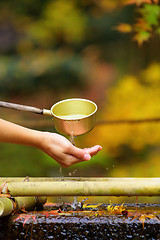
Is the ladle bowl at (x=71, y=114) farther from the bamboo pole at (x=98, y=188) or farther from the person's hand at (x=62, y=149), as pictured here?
the bamboo pole at (x=98, y=188)

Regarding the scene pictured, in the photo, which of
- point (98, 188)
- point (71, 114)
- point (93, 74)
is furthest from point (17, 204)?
point (93, 74)

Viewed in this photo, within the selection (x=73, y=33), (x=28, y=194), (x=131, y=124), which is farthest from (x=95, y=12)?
(x=28, y=194)

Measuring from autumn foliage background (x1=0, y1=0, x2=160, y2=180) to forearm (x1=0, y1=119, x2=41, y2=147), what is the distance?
1864mm

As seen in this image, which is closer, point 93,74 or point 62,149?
point 62,149

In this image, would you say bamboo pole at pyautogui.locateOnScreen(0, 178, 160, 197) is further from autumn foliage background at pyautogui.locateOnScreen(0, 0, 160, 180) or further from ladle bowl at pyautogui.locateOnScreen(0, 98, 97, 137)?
autumn foliage background at pyautogui.locateOnScreen(0, 0, 160, 180)

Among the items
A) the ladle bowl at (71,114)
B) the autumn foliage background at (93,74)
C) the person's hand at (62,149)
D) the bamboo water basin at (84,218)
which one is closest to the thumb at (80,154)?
the person's hand at (62,149)

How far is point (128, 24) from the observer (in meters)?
3.50

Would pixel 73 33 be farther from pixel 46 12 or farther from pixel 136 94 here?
pixel 136 94

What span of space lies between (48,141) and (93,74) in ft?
7.01

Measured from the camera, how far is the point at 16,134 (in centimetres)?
153

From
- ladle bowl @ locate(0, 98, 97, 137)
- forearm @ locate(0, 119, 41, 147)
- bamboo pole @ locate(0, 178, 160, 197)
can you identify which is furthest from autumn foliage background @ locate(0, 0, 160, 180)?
bamboo pole @ locate(0, 178, 160, 197)

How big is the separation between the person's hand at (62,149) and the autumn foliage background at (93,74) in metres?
1.90

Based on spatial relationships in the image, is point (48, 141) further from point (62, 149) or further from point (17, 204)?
point (17, 204)

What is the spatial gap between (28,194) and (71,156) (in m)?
0.28
